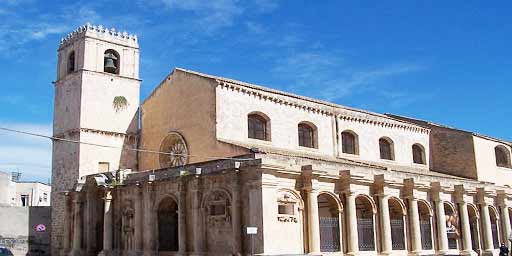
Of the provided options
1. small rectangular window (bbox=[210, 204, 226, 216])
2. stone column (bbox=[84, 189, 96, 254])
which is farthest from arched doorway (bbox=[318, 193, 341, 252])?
stone column (bbox=[84, 189, 96, 254])

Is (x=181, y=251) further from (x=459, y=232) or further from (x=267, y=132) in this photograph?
(x=459, y=232)

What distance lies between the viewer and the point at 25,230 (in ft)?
109

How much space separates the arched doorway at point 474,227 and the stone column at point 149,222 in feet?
58.6

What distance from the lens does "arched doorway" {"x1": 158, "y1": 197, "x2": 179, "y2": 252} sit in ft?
87.0

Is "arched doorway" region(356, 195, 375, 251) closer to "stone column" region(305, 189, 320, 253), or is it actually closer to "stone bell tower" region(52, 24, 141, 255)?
"stone column" region(305, 189, 320, 253)

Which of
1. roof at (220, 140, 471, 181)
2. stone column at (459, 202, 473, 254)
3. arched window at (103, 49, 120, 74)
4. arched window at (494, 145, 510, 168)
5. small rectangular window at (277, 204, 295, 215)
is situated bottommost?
stone column at (459, 202, 473, 254)

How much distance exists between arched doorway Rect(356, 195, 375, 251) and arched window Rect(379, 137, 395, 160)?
354 inches

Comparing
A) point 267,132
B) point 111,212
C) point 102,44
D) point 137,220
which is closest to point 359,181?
point 267,132

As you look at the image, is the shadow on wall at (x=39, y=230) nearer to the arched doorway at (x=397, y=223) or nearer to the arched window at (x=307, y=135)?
the arched window at (x=307, y=135)

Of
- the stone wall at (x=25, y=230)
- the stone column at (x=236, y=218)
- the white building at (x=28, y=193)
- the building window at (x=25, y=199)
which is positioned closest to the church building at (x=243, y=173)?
the stone column at (x=236, y=218)

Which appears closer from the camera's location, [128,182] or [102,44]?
[128,182]

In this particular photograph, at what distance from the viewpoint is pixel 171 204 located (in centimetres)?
2661

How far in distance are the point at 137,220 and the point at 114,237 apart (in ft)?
8.10

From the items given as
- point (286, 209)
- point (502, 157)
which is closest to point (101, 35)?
point (286, 209)
